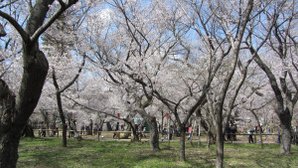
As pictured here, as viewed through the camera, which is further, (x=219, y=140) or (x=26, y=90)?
(x=219, y=140)

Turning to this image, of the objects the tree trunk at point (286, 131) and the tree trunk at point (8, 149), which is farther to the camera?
the tree trunk at point (286, 131)

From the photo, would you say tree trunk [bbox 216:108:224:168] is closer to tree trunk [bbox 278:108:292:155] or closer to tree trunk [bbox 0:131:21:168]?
tree trunk [bbox 0:131:21:168]

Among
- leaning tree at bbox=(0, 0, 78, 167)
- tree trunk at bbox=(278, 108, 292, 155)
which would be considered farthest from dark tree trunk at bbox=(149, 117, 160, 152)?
leaning tree at bbox=(0, 0, 78, 167)

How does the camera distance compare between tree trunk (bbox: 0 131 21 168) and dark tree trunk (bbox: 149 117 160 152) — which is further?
dark tree trunk (bbox: 149 117 160 152)

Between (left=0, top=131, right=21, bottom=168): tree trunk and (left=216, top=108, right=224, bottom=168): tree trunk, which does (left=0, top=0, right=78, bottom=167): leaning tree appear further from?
(left=216, top=108, right=224, bottom=168): tree trunk

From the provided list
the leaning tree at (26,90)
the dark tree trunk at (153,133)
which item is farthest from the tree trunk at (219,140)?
the dark tree trunk at (153,133)

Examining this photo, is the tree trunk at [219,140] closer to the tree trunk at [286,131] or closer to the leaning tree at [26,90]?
the leaning tree at [26,90]

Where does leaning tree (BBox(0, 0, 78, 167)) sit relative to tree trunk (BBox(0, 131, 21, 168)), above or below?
above

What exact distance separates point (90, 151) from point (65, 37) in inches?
224

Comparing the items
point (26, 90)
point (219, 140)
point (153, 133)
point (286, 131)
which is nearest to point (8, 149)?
point (26, 90)

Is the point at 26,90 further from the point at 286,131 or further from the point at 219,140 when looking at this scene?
the point at 286,131

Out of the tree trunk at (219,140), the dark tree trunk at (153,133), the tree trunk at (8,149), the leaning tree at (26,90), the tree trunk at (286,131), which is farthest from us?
the dark tree trunk at (153,133)

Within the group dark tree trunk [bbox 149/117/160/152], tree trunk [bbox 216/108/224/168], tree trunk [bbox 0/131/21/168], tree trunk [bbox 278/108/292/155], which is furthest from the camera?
dark tree trunk [bbox 149/117/160/152]

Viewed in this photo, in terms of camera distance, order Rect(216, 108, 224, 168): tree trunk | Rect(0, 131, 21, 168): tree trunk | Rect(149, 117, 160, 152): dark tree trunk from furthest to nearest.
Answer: Rect(149, 117, 160, 152): dark tree trunk < Rect(216, 108, 224, 168): tree trunk < Rect(0, 131, 21, 168): tree trunk
